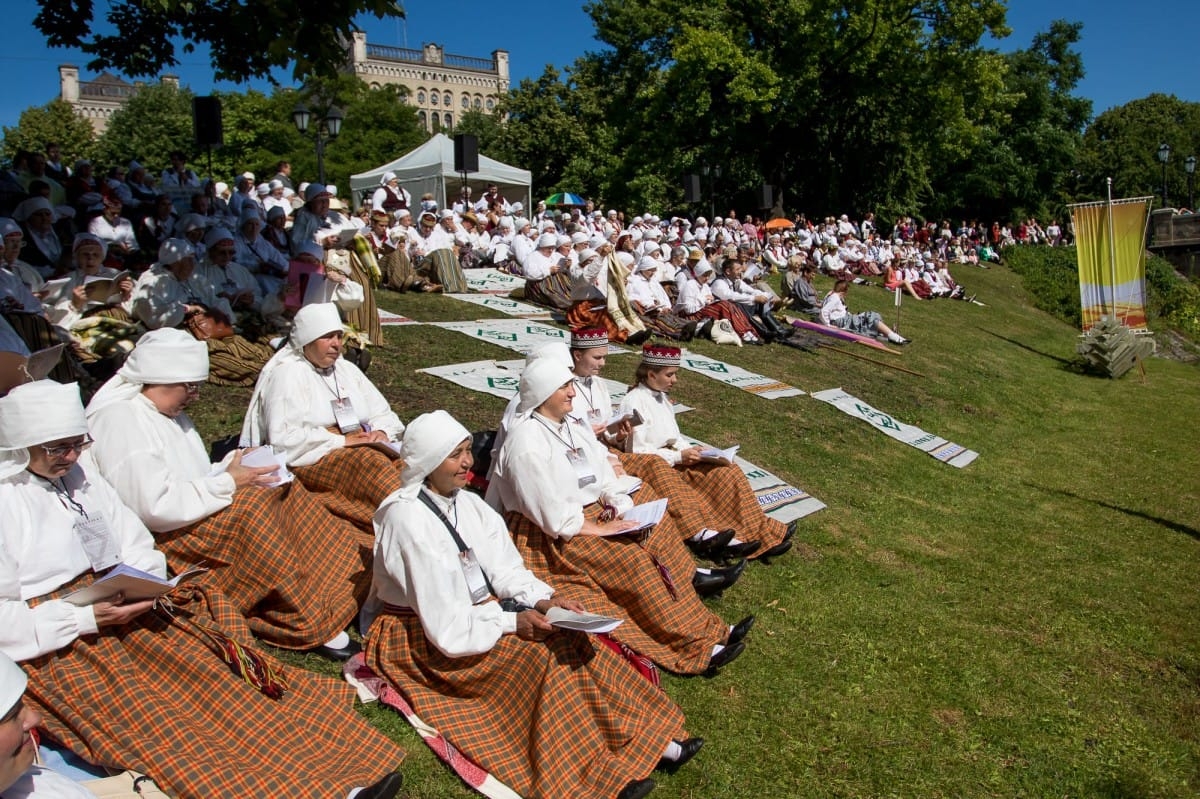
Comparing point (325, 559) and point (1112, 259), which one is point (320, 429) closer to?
point (325, 559)

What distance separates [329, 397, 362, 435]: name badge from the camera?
17.9 ft

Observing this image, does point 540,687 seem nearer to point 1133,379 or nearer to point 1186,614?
point 1186,614

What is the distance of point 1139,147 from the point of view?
5775 cm

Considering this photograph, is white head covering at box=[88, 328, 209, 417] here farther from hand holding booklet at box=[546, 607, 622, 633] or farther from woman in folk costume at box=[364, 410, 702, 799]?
hand holding booklet at box=[546, 607, 622, 633]

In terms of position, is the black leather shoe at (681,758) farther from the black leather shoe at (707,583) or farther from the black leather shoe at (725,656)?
the black leather shoe at (707,583)

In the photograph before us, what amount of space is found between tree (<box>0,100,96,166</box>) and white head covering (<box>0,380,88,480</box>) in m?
53.0

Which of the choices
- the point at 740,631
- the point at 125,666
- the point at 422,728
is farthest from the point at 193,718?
the point at 740,631

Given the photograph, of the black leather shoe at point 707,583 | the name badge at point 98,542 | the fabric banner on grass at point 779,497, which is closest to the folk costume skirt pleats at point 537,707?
the name badge at point 98,542

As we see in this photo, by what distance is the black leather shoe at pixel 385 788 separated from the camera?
3.21 meters

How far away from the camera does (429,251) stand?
16.2m

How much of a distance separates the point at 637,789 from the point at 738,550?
2.76 m

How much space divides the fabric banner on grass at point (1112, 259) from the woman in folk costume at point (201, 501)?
19603 millimetres

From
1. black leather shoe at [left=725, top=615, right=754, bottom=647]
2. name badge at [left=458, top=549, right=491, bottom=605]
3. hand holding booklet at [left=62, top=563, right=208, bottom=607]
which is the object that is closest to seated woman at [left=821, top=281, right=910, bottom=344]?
black leather shoe at [left=725, top=615, right=754, bottom=647]

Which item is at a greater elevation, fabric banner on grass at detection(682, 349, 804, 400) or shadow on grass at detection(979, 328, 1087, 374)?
fabric banner on grass at detection(682, 349, 804, 400)
